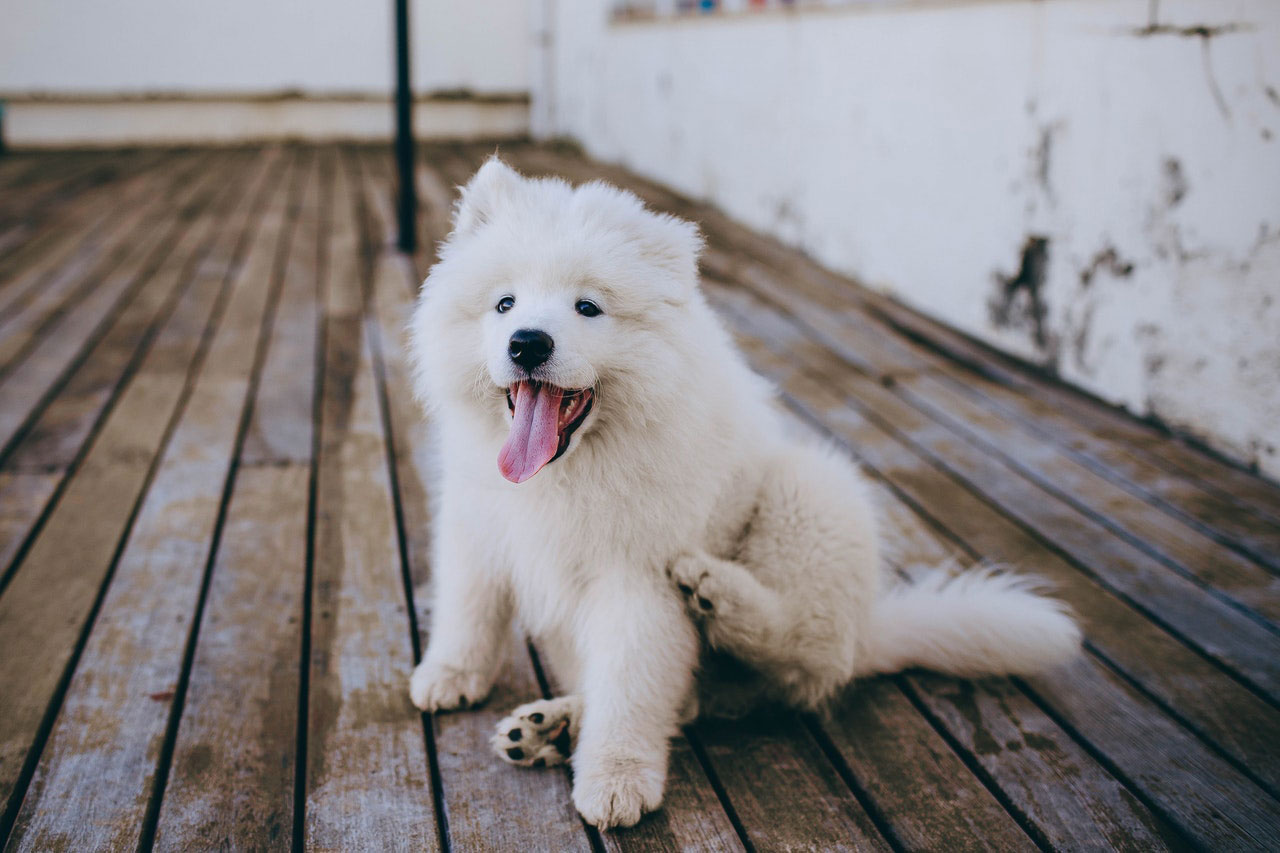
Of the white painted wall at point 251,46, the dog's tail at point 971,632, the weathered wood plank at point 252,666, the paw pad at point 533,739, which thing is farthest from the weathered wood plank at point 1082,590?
the white painted wall at point 251,46

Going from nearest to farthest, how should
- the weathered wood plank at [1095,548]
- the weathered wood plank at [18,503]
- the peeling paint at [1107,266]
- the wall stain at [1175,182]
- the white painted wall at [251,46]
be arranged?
the weathered wood plank at [1095,548]
the weathered wood plank at [18,503]
the wall stain at [1175,182]
the peeling paint at [1107,266]
the white painted wall at [251,46]

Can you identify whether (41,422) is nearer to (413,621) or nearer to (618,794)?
(413,621)

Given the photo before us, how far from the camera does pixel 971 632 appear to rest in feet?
6.03

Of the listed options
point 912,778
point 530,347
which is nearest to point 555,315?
point 530,347

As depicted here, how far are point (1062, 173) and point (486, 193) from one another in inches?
102

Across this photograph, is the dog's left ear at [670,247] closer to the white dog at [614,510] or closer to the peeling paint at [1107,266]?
the white dog at [614,510]

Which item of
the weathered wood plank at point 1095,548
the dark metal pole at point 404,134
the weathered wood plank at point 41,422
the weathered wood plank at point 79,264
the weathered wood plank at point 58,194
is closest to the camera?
the weathered wood plank at point 1095,548

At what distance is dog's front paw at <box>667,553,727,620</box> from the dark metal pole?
12.9ft

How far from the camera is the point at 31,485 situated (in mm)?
2535

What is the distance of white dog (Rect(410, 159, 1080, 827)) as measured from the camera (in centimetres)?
155

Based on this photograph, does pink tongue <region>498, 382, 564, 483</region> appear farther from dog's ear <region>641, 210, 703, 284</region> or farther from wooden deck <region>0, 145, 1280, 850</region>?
wooden deck <region>0, 145, 1280, 850</region>

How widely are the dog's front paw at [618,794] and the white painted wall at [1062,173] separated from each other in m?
2.18

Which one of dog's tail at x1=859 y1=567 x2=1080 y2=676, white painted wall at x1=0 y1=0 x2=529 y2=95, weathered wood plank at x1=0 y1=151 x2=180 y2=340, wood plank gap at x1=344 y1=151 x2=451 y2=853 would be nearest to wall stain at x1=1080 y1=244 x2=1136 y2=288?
dog's tail at x1=859 y1=567 x2=1080 y2=676

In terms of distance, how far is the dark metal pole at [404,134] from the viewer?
4875 mm
